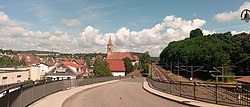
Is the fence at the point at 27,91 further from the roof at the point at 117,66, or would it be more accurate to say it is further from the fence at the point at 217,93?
the roof at the point at 117,66

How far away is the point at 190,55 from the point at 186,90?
103090 millimetres

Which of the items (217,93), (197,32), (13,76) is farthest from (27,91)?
(197,32)

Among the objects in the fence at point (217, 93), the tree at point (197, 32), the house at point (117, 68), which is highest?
the tree at point (197, 32)

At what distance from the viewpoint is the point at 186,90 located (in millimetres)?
21844

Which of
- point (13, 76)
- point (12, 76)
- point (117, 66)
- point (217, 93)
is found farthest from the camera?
point (117, 66)

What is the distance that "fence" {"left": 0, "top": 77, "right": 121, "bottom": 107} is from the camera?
36.3ft

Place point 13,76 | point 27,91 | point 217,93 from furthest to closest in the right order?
point 13,76 → point 217,93 → point 27,91

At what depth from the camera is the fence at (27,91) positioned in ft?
36.3

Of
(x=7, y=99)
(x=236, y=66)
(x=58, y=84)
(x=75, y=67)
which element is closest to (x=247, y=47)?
(x=236, y=66)

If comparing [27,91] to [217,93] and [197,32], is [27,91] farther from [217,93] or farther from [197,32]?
[197,32]

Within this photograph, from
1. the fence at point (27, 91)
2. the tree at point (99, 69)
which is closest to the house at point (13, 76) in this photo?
the tree at point (99, 69)

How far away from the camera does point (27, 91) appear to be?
15.7 metres

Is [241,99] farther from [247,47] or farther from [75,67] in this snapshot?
[75,67]

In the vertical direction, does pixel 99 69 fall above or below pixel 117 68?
above
